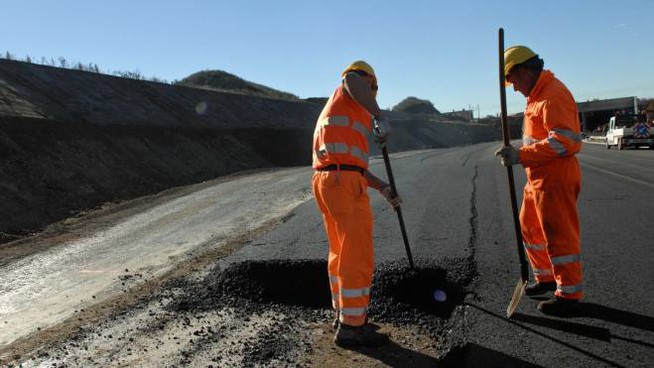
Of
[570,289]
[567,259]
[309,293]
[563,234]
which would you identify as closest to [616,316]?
[570,289]

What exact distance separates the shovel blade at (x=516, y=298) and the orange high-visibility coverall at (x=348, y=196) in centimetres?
99

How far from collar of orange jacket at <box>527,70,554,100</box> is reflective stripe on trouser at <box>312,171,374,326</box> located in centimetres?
146

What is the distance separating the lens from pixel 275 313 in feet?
15.0

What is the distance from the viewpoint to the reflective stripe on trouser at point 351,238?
3.68 m

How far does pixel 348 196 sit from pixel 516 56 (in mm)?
1681

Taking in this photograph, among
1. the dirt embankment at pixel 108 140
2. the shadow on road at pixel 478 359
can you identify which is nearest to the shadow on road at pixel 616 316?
the shadow on road at pixel 478 359

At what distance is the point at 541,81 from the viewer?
13.0 feet

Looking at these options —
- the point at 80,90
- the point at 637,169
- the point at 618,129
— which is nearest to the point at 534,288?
the point at 637,169

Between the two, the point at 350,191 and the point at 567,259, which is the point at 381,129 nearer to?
the point at 350,191

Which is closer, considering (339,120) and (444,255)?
(339,120)

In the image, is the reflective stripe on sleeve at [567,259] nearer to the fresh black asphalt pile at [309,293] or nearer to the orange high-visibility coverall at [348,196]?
the fresh black asphalt pile at [309,293]

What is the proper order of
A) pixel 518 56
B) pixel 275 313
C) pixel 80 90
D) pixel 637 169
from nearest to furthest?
pixel 518 56
pixel 275 313
pixel 637 169
pixel 80 90

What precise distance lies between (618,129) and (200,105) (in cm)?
2068

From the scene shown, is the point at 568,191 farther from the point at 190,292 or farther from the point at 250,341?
the point at 190,292
